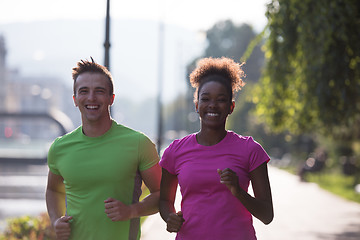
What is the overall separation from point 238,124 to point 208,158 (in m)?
59.0

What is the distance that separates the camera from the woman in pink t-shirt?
3.70 m

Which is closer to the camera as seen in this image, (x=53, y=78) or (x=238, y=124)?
(x=238, y=124)

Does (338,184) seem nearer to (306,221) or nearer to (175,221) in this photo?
(306,221)

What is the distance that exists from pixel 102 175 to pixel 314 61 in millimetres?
6304

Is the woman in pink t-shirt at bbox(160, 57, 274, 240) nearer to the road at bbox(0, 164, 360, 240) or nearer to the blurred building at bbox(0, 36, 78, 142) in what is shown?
the road at bbox(0, 164, 360, 240)

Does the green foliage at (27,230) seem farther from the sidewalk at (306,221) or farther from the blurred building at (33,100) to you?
the blurred building at (33,100)

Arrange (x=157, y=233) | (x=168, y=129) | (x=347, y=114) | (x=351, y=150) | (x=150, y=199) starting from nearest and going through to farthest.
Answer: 1. (x=150, y=199)
2. (x=347, y=114)
3. (x=157, y=233)
4. (x=351, y=150)
5. (x=168, y=129)

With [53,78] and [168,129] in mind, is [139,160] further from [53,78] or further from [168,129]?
[53,78]

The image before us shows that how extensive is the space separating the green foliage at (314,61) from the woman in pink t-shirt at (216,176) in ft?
18.7

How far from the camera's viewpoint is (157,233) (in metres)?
11.4

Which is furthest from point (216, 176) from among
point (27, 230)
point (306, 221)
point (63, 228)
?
point (306, 221)

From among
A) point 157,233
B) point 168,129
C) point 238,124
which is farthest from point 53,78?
point 157,233

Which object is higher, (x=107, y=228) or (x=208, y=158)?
(x=208, y=158)

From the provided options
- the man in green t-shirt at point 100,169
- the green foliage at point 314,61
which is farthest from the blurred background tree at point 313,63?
the man in green t-shirt at point 100,169
